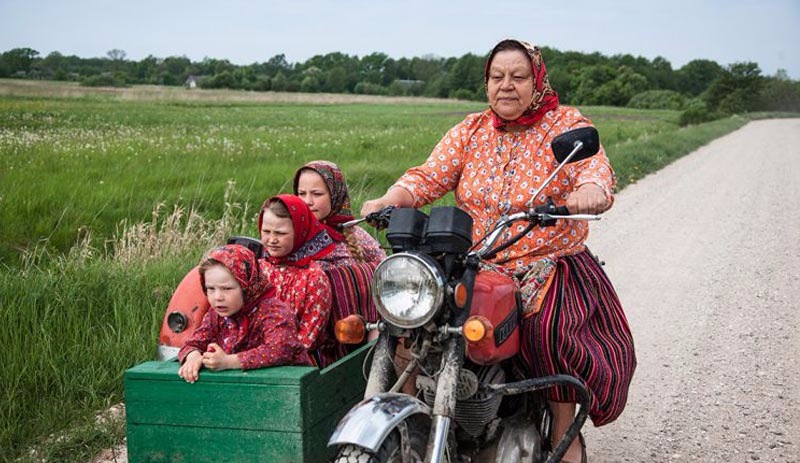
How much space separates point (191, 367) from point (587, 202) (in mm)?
1416

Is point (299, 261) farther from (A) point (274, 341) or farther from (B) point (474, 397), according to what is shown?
(B) point (474, 397)

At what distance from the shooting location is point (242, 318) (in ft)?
10.4

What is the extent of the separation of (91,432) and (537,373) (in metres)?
2.14

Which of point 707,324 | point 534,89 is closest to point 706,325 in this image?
point 707,324

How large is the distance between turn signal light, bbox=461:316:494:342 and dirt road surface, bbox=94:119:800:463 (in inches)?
75.7

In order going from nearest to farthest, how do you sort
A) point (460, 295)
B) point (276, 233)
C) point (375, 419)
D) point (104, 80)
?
point (375, 419)
point (460, 295)
point (276, 233)
point (104, 80)

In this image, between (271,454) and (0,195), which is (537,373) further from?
(0,195)

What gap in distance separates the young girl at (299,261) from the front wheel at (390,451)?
871 mm

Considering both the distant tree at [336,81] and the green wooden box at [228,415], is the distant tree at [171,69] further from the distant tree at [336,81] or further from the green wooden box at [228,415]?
the distant tree at [336,81]

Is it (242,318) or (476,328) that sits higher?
(476,328)

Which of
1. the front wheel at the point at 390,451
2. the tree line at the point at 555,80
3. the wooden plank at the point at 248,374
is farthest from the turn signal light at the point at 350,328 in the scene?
the tree line at the point at 555,80

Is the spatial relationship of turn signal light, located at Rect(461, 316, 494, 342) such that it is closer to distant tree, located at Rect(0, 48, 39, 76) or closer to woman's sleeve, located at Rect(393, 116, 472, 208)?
woman's sleeve, located at Rect(393, 116, 472, 208)

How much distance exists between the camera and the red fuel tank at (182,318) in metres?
3.65

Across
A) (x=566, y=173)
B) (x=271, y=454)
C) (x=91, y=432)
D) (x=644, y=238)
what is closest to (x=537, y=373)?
(x=566, y=173)
